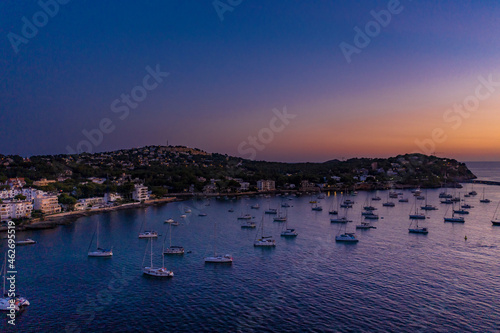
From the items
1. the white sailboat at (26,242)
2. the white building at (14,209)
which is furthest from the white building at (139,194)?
the white sailboat at (26,242)

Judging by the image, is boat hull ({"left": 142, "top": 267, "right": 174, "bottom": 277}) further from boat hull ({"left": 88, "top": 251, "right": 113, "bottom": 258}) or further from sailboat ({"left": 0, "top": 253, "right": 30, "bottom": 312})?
sailboat ({"left": 0, "top": 253, "right": 30, "bottom": 312})

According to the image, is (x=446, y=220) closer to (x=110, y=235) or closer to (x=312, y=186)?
(x=110, y=235)

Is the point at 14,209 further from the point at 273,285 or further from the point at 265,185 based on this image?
the point at 265,185

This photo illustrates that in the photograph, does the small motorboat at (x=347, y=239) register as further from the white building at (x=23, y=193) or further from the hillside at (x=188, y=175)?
the hillside at (x=188, y=175)

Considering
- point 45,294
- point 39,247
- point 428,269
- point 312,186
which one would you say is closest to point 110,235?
point 39,247

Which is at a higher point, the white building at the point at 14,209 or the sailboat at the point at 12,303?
the white building at the point at 14,209

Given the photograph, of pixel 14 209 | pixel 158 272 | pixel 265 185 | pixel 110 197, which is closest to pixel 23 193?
pixel 14 209
